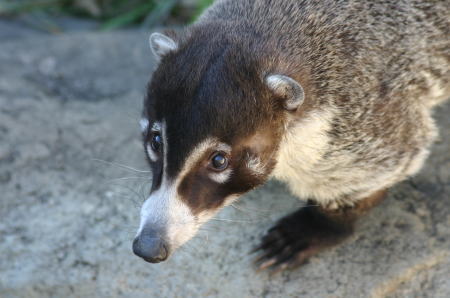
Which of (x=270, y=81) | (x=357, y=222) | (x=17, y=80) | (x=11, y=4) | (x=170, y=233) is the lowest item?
(x=11, y=4)

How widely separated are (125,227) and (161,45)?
1.39 m

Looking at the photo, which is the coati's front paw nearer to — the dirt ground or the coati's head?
the dirt ground

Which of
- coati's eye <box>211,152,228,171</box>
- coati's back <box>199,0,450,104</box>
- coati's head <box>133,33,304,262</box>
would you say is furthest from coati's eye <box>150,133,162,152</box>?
coati's back <box>199,0,450,104</box>

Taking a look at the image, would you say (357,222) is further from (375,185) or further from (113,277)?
(113,277)

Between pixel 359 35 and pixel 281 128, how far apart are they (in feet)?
2.83

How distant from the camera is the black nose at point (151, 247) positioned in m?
3.38

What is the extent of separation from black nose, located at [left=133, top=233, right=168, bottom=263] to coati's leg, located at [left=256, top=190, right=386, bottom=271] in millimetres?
994

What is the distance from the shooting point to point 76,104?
5.68 m

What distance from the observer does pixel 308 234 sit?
4.35m

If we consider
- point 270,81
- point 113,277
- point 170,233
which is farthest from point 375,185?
point 113,277

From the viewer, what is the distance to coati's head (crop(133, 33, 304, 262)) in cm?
335

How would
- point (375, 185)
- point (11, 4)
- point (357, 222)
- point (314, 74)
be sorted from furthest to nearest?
point (11, 4) → point (357, 222) → point (375, 185) → point (314, 74)

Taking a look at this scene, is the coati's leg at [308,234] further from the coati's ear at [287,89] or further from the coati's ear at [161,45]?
the coati's ear at [161,45]

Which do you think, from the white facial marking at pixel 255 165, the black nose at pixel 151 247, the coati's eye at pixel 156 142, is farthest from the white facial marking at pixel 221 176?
the black nose at pixel 151 247
